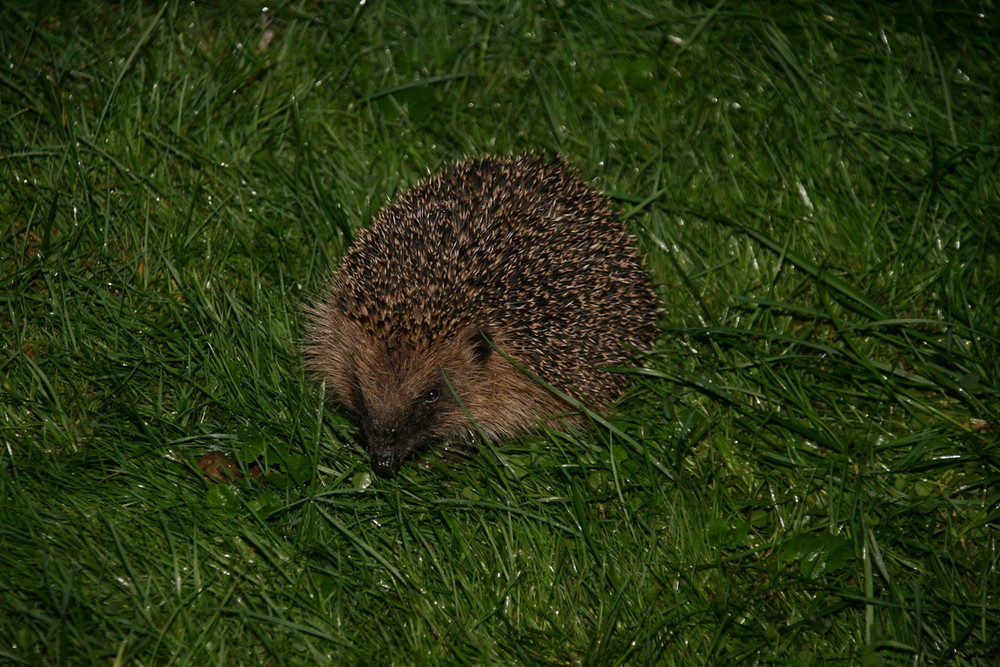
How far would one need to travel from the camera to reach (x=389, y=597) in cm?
359

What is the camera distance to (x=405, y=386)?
3.99 metres

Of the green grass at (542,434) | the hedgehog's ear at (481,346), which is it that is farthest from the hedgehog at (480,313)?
the green grass at (542,434)

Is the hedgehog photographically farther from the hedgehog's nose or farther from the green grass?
the green grass

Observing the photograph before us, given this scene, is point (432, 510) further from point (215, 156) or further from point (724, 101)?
point (724, 101)

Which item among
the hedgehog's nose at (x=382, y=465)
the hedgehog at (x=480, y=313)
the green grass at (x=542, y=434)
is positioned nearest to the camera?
the green grass at (x=542, y=434)

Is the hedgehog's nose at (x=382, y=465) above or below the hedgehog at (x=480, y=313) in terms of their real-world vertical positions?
below

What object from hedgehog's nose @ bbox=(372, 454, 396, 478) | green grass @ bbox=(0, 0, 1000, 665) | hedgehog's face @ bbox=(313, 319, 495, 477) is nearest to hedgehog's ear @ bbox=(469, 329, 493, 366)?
hedgehog's face @ bbox=(313, 319, 495, 477)

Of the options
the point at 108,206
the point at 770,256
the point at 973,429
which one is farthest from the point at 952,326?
the point at 108,206

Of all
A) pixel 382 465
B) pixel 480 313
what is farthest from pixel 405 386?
pixel 480 313

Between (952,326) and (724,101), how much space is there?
2.13 meters

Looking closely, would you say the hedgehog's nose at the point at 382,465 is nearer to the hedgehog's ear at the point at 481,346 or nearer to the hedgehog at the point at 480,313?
the hedgehog at the point at 480,313

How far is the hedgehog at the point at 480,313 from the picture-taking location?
3.99 m

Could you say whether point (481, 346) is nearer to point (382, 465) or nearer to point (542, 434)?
point (542, 434)

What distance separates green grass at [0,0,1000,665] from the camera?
140 inches
